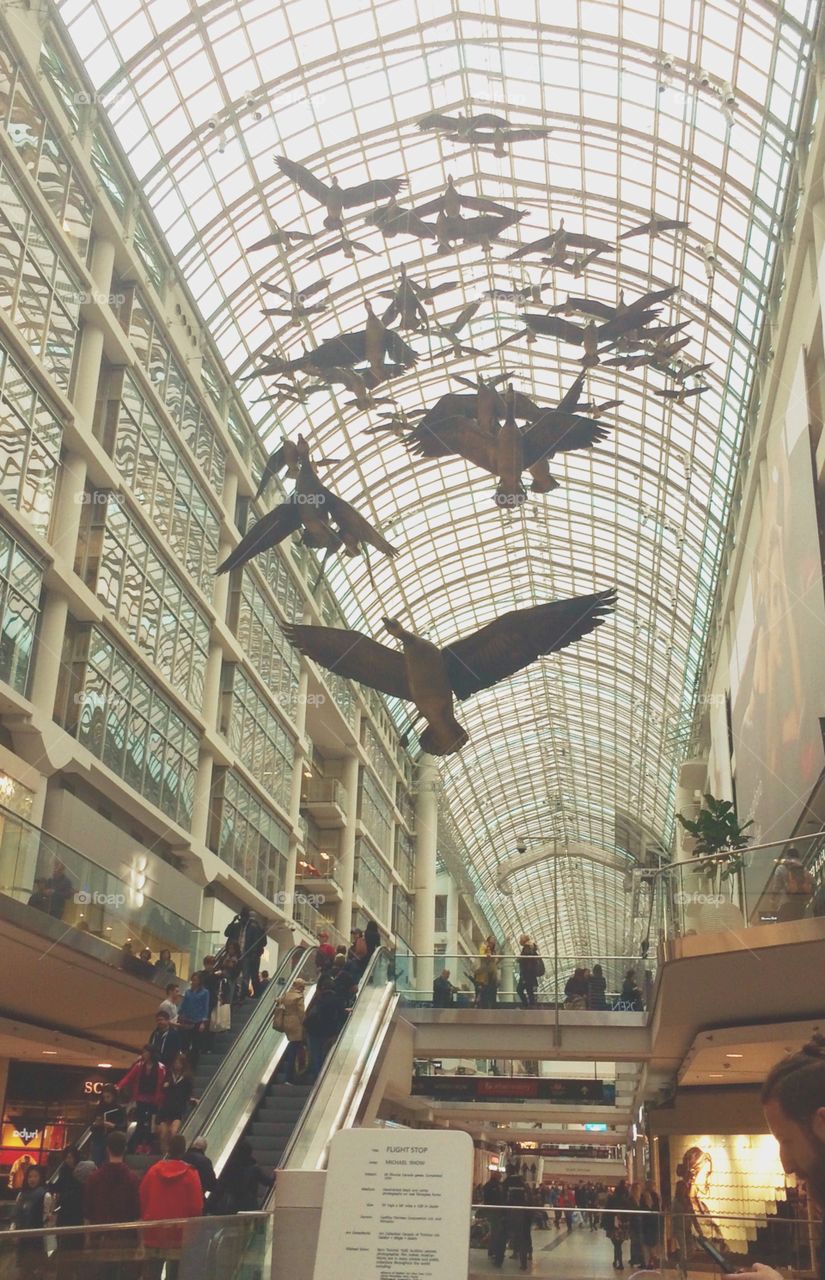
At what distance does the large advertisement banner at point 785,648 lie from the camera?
19562mm

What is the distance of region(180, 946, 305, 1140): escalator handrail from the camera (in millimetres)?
14266

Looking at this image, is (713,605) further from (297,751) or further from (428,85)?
(428,85)

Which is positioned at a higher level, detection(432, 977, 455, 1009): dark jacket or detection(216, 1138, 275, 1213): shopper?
detection(432, 977, 455, 1009): dark jacket

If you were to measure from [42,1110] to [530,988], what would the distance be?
10671 mm

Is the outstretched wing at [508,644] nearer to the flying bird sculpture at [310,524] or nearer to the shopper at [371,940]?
the flying bird sculpture at [310,524]

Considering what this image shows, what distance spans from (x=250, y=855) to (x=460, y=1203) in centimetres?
3203

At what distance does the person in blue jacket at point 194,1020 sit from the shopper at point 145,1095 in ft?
7.29

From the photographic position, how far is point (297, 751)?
4353cm

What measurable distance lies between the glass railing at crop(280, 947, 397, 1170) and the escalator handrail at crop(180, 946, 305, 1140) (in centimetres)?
98

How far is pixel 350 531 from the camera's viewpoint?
19359mm

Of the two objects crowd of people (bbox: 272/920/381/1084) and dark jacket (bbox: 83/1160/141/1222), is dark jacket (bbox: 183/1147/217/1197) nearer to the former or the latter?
dark jacket (bbox: 83/1160/141/1222)

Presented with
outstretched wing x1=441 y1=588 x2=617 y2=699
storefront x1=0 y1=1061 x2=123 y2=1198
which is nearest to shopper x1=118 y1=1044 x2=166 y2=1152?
outstretched wing x1=441 y1=588 x2=617 y2=699

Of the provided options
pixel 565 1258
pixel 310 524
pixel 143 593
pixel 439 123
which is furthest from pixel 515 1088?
pixel 439 123

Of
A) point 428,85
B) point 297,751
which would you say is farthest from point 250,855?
point 428,85
